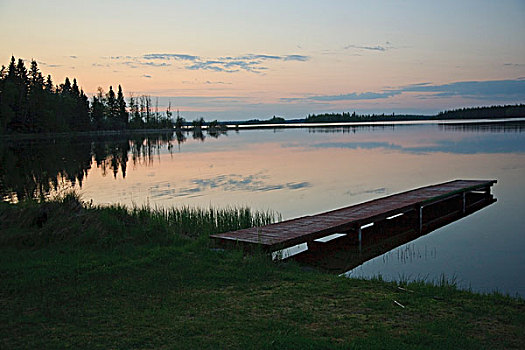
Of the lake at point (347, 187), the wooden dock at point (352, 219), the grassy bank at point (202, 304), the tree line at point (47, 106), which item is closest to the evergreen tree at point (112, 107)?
the tree line at point (47, 106)

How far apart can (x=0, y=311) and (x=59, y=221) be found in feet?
12.7

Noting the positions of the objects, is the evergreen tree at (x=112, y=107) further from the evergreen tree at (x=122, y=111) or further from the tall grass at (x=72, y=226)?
the tall grass at (x=72, y=226)

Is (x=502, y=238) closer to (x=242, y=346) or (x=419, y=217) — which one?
(x=419, y=217)

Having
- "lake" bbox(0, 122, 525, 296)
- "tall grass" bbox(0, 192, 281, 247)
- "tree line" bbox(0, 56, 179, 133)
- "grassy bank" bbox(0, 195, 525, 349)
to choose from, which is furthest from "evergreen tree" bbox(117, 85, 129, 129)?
"grassy bank" bbox(0, 195, 525, 349)

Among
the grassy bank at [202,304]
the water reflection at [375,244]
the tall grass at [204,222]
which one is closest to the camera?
the grassy bank at [202,304]

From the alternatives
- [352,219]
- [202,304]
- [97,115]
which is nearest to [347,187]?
[352,219]

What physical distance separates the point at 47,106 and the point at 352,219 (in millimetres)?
64518

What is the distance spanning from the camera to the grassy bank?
4578 mm

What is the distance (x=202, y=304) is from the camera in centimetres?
564

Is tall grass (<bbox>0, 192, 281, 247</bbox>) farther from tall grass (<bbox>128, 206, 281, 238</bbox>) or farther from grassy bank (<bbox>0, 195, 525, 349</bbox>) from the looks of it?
tall grass (<bbox>128, 206, 281, 238</bbox>)

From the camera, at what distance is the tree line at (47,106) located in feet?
200

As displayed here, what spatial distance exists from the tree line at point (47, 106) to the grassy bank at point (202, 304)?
5725 centimetres

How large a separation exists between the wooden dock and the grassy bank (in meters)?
0.66

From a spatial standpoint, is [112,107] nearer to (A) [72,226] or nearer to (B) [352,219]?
(B) [352,219]
